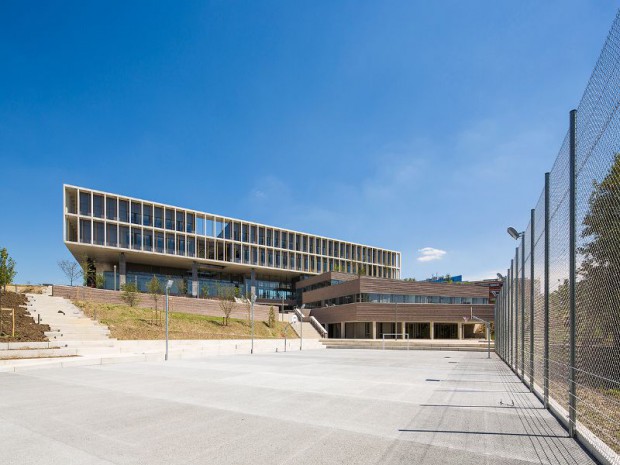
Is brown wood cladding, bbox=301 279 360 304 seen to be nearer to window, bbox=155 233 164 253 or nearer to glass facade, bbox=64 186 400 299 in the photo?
glass facade, bbox=64 186 400 299

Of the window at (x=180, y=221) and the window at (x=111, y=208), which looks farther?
the window at (x=180, y=221)

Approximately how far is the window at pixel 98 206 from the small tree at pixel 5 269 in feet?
88.1

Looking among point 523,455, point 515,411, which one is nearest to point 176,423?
point 523,455

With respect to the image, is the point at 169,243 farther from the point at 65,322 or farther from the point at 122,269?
the point at 65,322

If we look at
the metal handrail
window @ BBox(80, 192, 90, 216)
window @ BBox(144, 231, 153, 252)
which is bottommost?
the metal handrail

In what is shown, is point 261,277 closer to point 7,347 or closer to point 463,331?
point 463,331

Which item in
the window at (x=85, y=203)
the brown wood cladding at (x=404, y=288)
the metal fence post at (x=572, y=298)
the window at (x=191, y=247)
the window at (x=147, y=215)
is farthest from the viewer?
the window at (x=191, y=247)

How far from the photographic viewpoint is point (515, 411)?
25.6 feet

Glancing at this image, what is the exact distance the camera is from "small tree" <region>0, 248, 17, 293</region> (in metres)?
32.4

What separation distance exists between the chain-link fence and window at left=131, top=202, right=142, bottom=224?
63976 mm

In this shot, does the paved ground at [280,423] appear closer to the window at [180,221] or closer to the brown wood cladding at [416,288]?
the brown wood cladding at [416,288]

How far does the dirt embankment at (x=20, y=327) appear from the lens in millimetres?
21411

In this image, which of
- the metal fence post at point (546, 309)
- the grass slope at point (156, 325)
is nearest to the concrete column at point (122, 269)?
the grass slope at point (156, 325)

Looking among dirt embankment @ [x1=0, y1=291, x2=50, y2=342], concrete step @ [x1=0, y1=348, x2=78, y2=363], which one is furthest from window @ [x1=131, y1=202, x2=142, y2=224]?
concrete step @ [x1=0, y1=348, x2=78, y2=363]
